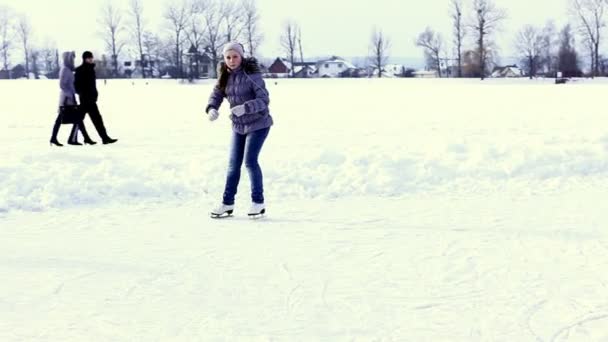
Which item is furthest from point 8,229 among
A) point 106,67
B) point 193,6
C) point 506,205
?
point 106,67

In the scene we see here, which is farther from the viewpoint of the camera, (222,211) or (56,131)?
(56,131)

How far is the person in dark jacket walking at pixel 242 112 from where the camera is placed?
520cm

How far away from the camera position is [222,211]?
5.44 meters

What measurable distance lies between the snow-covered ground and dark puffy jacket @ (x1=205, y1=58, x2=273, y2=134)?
0.77 metres

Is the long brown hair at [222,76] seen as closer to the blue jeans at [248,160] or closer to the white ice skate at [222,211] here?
the blue jeans at [248,160]

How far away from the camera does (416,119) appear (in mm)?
15133

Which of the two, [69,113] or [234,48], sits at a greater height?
[234,48]

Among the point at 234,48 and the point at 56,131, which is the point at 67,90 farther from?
the point at 234,48

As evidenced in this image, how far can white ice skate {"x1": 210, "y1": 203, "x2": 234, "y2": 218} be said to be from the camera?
5434 millimetres

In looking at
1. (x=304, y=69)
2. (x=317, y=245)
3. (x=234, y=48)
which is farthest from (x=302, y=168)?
(x=304, y=69)

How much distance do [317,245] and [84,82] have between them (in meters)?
6.60

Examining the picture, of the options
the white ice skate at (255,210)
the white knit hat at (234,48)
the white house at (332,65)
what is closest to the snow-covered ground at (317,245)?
the white ice skate at (255,210)

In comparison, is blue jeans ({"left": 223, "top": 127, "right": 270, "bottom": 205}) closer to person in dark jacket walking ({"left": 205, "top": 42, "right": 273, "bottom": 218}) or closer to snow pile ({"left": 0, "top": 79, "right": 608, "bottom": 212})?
person in dark jacket walking ({"left": 205, "top": 42, "right": 273, "bottom": 218})

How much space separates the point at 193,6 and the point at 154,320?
228 feet
